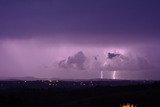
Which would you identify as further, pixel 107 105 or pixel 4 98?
pixel 107 105

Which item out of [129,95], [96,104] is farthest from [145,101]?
[96,104]

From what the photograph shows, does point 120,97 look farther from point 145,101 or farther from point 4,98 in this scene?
point 4,98

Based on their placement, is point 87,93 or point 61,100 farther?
point 87,93

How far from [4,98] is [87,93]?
8938 cm

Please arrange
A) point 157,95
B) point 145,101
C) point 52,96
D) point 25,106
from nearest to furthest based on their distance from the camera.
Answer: point 25,106
point 145,101
point 157,95
point 52,96

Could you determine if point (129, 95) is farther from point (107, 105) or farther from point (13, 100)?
point (13, 100)

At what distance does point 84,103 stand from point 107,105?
24.1ft

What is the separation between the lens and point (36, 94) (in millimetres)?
163250

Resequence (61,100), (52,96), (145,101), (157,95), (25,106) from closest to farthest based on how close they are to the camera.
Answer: (25,106) → (145,101) → (157,95) → (61,100) → (52,96)

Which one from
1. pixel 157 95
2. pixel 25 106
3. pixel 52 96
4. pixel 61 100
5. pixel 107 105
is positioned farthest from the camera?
pixel 52 96

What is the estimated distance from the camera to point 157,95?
140500 mm

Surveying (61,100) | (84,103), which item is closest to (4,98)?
(84,103)

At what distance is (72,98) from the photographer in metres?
157

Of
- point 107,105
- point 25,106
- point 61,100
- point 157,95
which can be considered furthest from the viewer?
point 61,100
